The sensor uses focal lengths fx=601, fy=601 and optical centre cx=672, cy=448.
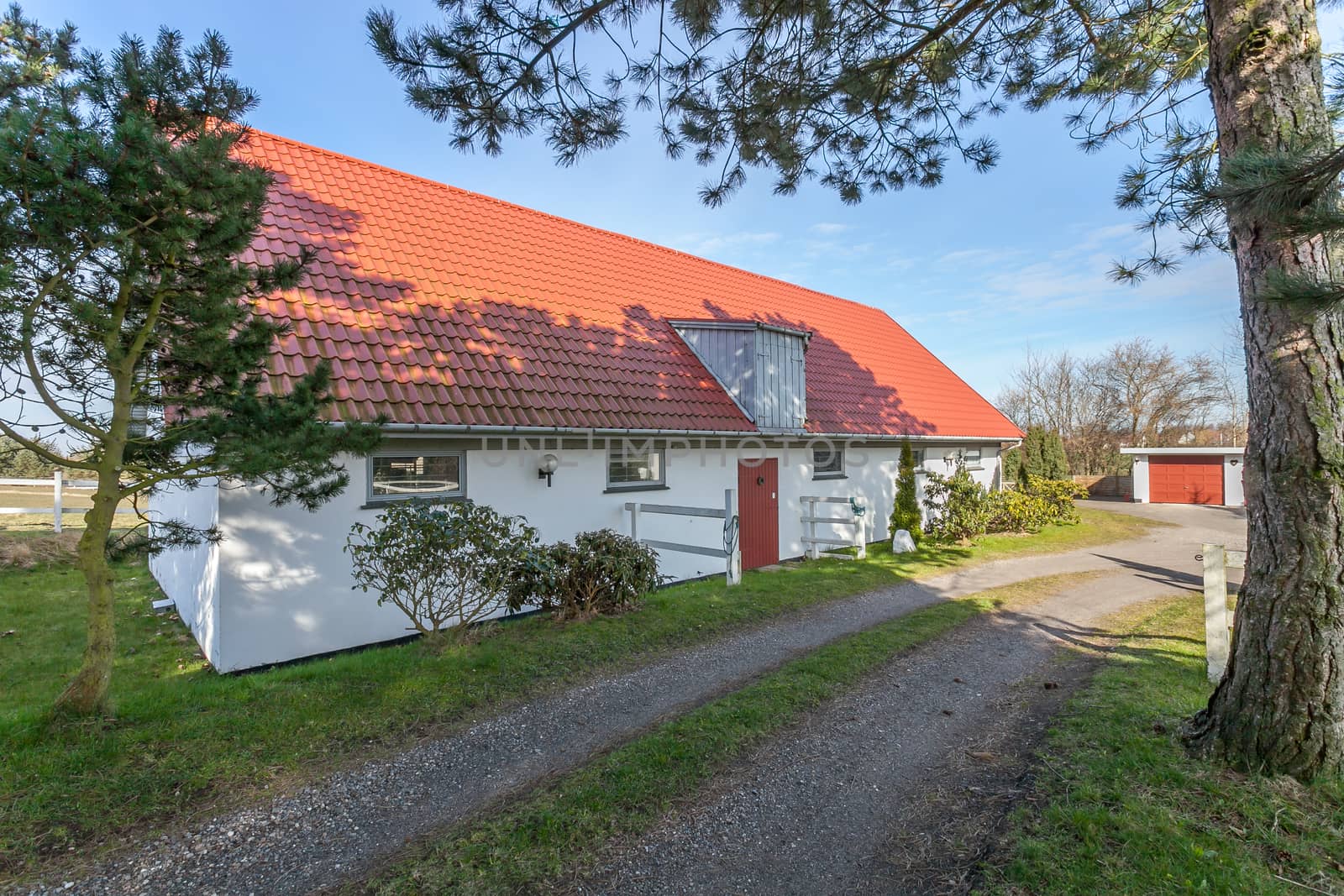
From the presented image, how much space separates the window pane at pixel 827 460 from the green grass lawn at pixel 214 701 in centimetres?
387

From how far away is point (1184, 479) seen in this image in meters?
25.3

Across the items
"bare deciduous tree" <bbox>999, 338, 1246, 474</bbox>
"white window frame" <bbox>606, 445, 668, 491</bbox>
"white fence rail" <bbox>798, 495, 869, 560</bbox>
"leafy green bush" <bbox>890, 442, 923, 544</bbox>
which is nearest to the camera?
"white window frame" <bbox>606, 445, 668, 491</bbox>

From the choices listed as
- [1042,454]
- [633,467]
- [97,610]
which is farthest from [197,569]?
[1042,454]

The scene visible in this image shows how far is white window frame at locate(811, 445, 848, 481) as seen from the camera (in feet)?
39.4

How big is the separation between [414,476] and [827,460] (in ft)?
27.3

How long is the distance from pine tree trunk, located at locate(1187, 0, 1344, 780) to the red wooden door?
278 inches

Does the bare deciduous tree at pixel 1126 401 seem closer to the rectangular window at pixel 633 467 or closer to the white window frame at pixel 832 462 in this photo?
the white window frame at pixel 832 462

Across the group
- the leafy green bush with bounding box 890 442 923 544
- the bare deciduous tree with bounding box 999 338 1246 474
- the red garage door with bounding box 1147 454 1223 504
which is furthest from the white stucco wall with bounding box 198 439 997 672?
the bare deciduous tree with bounding box 999 338 1246 474

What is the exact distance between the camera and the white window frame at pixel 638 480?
859 centimetres

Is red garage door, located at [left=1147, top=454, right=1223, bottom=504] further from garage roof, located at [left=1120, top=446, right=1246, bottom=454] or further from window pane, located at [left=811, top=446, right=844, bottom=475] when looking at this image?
window pane, located at [left=811, top=446, right=844, bottom=475]

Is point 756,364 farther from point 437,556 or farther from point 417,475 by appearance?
point 437,556

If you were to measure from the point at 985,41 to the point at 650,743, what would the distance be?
23.2 ft

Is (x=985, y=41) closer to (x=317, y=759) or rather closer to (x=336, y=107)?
(x=336, y=107)

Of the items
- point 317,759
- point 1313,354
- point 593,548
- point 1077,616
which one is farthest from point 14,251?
point 1077,616
